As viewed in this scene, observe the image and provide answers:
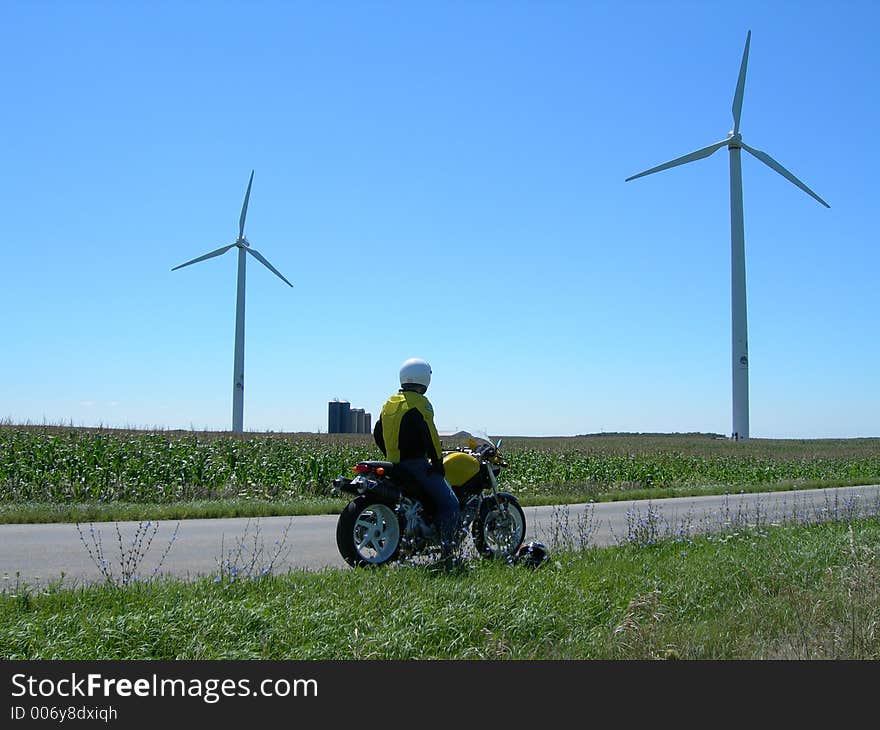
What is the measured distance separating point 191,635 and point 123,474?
1305 centimetres

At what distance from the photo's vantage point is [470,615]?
18.9 feet

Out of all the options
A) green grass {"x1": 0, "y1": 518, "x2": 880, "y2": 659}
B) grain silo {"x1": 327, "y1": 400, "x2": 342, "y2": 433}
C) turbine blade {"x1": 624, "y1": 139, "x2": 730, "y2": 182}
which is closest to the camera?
green grass {"x1": 0, "y1": 518, "x2": 880, "y2": 659}

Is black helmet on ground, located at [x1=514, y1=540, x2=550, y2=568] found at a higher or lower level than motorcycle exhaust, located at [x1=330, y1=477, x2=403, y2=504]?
lower

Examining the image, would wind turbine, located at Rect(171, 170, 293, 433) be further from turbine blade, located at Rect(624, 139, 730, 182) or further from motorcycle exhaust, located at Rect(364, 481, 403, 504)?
motorcycle exhaust, located at Rect(364, 481, 403, 504)

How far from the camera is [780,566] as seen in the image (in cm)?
798

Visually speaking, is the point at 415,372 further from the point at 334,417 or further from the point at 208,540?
the point at 334,417

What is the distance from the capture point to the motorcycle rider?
782 centimetres

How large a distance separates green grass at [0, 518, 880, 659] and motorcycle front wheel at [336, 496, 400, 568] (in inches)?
24.5

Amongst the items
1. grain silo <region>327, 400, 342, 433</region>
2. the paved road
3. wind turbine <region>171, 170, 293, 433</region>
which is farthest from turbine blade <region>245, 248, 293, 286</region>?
the paved road

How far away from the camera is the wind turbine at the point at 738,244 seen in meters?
46.5

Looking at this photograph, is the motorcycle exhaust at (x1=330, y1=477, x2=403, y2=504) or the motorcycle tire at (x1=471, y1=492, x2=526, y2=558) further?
the motorcycle tire at (x1=471, y1=492, x2=526, y2=558)

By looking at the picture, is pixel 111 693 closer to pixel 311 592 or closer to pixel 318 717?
pixel 318 717

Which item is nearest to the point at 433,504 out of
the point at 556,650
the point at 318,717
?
the point at 556,650

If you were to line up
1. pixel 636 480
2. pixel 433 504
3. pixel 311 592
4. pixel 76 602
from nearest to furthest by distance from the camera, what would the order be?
pixel 76 602, pixel 311 592, pixel 433 504, pixel 636 480
